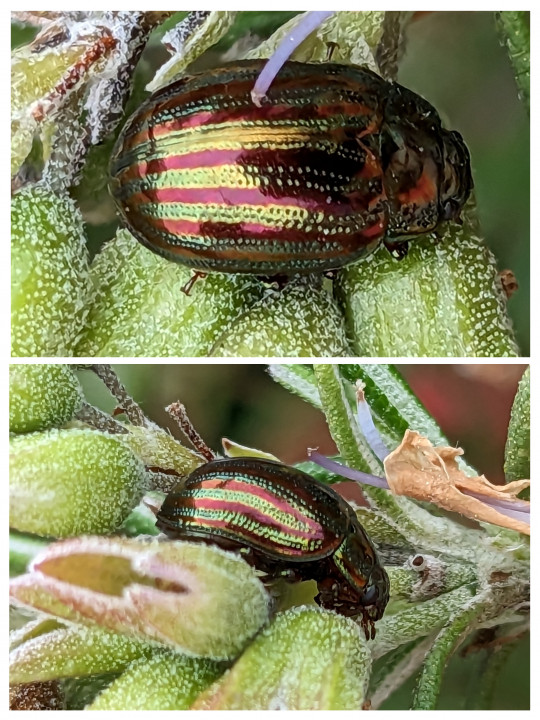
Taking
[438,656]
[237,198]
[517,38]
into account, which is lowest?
[438,656]

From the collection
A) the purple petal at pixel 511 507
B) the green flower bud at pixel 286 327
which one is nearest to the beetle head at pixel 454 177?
the green flower bud at pixel 286 327

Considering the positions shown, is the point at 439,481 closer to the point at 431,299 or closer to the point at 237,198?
the point at 431,299

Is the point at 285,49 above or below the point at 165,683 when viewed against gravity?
above

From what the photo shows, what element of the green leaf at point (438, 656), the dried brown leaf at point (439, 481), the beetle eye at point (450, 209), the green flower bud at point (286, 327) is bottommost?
the green leaf at point (438, 656)

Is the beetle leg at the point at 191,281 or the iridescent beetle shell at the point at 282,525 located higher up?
the beetle leg at the point at 191,281

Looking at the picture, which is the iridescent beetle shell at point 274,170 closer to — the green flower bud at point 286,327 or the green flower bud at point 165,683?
the green flower bud at point 286,327

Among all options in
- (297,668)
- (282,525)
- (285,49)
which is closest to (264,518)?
(282,525)
